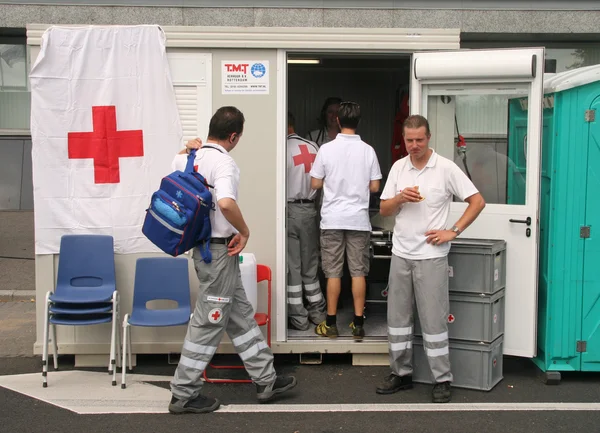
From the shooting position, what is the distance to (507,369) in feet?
18.4

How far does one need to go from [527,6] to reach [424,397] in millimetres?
7339

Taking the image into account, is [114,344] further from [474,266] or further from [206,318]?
[474,266]

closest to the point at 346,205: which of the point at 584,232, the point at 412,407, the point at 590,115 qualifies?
the point at 412,407

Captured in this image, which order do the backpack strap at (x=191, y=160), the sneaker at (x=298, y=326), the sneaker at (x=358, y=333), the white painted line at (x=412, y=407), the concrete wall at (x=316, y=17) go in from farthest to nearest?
the concrete wall at (x=316, y=17)
the sneaker at (x=298, y=326)
the sneaker at (x=358, y=333)
the white painted line at (x=412, y=407)
the backpack strap at (x=191, y=160)

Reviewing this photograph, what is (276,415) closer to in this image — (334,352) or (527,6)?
(334,352)

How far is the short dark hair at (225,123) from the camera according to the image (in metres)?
4.60

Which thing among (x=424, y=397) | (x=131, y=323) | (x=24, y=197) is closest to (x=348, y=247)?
(x=424, y=397)

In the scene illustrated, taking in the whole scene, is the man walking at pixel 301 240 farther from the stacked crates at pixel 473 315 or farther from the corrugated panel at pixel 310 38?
the stacked crates at pixel 473 315

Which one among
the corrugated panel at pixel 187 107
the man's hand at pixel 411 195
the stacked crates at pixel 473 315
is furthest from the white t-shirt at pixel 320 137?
the man's hand at pixel 411 195

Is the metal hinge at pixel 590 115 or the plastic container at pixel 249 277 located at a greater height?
the metal hinge at pixel 590 115

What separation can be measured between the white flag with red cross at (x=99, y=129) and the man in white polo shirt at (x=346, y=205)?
46.6 inches

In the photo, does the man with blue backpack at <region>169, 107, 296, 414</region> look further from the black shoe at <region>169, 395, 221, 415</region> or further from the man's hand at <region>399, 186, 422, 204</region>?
the man's hand at <region>399, 186, 422, 204</region>

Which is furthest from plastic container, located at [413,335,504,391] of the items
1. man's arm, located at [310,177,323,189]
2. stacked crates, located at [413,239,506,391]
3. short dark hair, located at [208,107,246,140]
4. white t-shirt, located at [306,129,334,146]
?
white t-shirt, located at [306,129,334,146]

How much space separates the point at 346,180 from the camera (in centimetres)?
559
